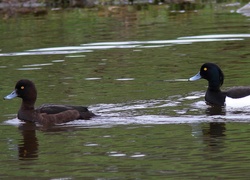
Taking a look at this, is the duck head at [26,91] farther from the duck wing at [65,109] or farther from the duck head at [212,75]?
the duck head at [212,75]

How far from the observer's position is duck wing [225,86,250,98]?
16.7 m

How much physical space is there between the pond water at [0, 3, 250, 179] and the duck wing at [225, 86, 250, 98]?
18.2 inches

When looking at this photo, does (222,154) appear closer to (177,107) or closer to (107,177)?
(107,177)

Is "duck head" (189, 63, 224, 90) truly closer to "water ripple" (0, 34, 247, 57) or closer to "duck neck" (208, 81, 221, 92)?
"duck neck" (208, 81, 221, 92)

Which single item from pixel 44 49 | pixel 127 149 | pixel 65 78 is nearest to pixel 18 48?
pixel 44 49

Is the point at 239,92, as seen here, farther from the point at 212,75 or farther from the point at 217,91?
the point at 212,75

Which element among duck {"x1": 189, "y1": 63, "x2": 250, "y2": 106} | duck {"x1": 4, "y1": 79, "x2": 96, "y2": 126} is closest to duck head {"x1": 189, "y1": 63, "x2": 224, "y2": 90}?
duck {"x1": 189, "y1": 63, "x2": 250, "y2": 106}

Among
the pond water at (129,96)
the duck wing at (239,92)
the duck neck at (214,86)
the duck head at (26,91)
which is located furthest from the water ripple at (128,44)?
the duck head at (26,91)

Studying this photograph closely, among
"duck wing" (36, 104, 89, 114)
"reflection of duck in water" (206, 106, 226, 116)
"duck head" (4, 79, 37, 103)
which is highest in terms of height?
"duck head" (4, 79, 37, 103)

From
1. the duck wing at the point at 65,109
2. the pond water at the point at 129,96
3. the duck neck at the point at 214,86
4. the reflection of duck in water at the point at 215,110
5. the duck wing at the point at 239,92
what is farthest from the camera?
the duck neck at the point at 214,86

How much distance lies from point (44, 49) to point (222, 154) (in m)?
13.0

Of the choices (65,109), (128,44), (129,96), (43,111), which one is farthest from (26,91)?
(128,44)

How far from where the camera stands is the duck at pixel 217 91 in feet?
54.9

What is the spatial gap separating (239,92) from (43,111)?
3.82 metres
